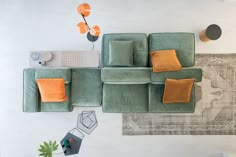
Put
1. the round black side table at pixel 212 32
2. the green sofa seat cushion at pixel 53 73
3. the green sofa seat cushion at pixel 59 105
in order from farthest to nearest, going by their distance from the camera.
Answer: the round black side table at pixel 212 32, the green sofa seat cushion at pixel 59 105, the green sofa seat cushion at pixel 53 73

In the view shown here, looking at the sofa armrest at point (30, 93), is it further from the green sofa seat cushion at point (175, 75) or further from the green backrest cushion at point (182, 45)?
the green backrest cushion at point (182, 45)

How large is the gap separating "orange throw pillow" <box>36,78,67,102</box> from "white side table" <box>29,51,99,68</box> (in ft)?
1.06

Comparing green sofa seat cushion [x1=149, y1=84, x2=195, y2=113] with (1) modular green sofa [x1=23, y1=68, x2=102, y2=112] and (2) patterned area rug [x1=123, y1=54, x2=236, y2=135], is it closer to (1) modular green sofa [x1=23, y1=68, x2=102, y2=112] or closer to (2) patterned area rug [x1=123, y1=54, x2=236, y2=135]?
(2) patterned area rug [x1=123, y1=54, x2=236, y2=135]

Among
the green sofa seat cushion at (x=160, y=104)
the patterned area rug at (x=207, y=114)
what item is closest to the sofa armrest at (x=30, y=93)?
the patterned area rug at (x=207, y=114)

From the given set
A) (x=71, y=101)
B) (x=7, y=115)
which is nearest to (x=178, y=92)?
(x=71, y=101)

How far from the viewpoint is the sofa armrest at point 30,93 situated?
351cm

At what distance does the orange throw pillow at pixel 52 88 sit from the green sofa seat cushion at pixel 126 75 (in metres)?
0.62

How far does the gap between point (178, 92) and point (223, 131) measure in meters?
1.19

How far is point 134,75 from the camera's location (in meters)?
3.30

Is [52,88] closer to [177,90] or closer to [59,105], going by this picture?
[59,105]

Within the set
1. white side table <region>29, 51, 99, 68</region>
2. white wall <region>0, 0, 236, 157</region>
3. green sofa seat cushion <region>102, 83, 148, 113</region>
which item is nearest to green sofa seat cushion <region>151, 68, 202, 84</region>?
green sofa seat cushion <region>102, 83, 148, 113</region>

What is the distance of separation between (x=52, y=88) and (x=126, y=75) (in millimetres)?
1066

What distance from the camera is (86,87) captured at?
141 inches

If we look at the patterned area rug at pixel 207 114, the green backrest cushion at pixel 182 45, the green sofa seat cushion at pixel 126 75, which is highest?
the green backrest cushion at pixel 182 45
